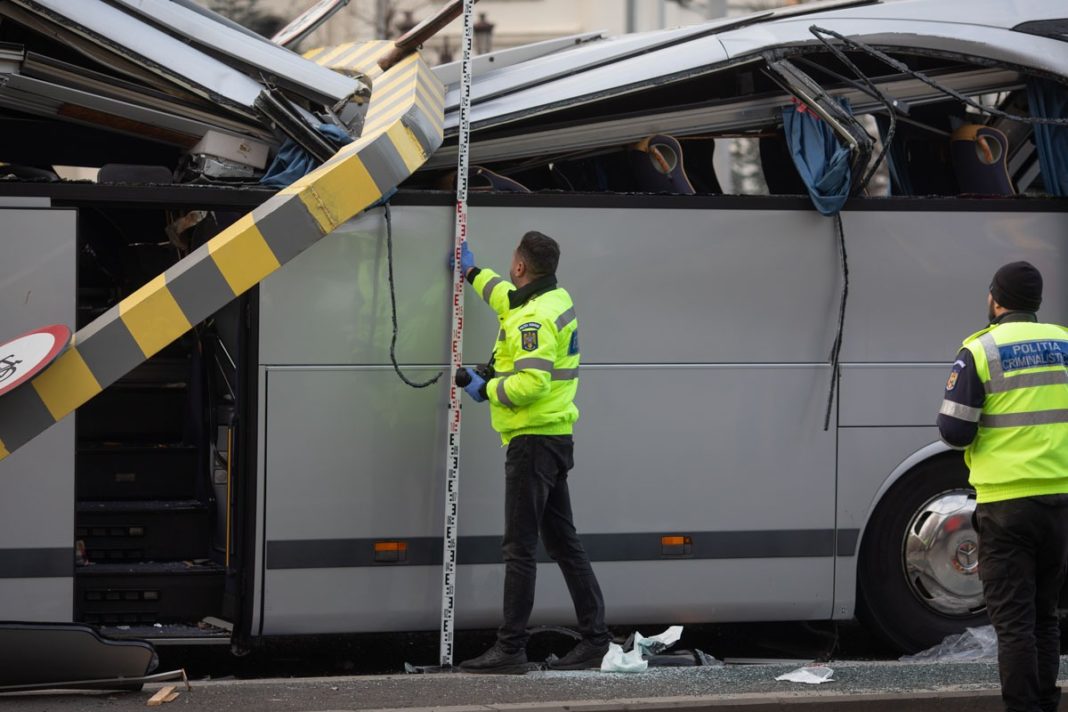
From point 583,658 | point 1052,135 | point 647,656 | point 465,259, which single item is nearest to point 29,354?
point 465,259

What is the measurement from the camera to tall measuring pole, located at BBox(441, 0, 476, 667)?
622cm

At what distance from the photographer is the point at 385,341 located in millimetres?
6371

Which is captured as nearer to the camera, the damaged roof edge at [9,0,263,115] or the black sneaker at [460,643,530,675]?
the damaged roof edge at [9,0,263,115]

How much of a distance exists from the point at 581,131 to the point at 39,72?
7.98 feet

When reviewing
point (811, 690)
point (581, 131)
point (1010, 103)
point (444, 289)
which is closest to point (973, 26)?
point (1010, 103)

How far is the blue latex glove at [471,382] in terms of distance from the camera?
6.07 metres

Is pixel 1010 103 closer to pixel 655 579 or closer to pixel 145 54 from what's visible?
pixel 655 579

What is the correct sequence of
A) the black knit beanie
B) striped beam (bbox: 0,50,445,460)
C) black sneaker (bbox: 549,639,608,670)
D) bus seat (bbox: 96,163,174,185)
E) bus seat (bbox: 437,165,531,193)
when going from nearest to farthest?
1. striped beam (bbox: 0,50,445,460)
2. the black knit beanie
3. bus seat (bbox: 96,163,174,185)
4. black sneaker (bbox: 549,639,608,670)
5. bus seat (bbox: 437,165,531,193)

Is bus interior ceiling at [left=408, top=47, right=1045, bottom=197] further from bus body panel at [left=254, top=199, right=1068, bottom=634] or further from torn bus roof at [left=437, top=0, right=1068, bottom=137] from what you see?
bus body panel at [left=254, top=199, right=1068, bottom=634]

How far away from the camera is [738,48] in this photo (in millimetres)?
6738

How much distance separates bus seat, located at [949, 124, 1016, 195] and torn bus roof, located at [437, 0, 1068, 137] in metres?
0.43

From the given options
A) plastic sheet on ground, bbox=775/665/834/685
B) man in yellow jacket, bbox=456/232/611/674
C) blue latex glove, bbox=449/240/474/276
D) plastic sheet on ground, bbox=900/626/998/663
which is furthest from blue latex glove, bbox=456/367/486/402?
plastic sheet on ground, bbox=900/626/998/663

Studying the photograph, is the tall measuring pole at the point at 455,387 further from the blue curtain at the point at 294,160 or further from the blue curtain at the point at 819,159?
the blue curtain at the point at 819,159

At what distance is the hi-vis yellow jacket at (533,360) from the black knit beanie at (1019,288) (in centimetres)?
177
